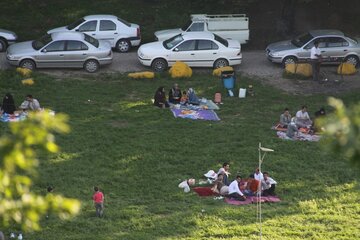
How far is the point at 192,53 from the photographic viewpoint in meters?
26.1

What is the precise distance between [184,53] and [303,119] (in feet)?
19.5

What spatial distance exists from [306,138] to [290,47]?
21.8ft

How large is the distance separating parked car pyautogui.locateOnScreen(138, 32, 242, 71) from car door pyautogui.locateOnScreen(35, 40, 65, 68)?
8.71ft

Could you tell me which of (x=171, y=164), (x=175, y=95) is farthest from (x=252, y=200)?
(x=175, y=95)

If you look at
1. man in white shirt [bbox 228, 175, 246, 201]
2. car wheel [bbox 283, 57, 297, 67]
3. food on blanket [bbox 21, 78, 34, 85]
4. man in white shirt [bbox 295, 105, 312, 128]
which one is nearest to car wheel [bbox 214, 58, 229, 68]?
car wheel [bbox 283, 57, 297, 67]

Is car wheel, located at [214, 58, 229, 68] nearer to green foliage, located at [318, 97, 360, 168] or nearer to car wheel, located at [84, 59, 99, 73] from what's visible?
car wheel, located at [84, 59, 99, 73]

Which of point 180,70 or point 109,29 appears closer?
point 180,70

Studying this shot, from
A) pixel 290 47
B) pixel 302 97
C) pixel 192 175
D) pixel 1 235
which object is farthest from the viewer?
pixel 290 47

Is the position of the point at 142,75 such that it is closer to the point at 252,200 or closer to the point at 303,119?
the point at 303,119

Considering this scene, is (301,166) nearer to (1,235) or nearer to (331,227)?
(331,227)

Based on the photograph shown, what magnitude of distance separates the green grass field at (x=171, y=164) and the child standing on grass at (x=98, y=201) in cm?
19

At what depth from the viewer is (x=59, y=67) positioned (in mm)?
25625

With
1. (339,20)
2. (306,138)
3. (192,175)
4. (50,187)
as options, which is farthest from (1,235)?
(339,20)

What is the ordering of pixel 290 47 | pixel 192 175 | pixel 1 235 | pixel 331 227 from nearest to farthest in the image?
pixel 1 235 < pixel 331 227 < pixel 192 175 < pixel 290 47
